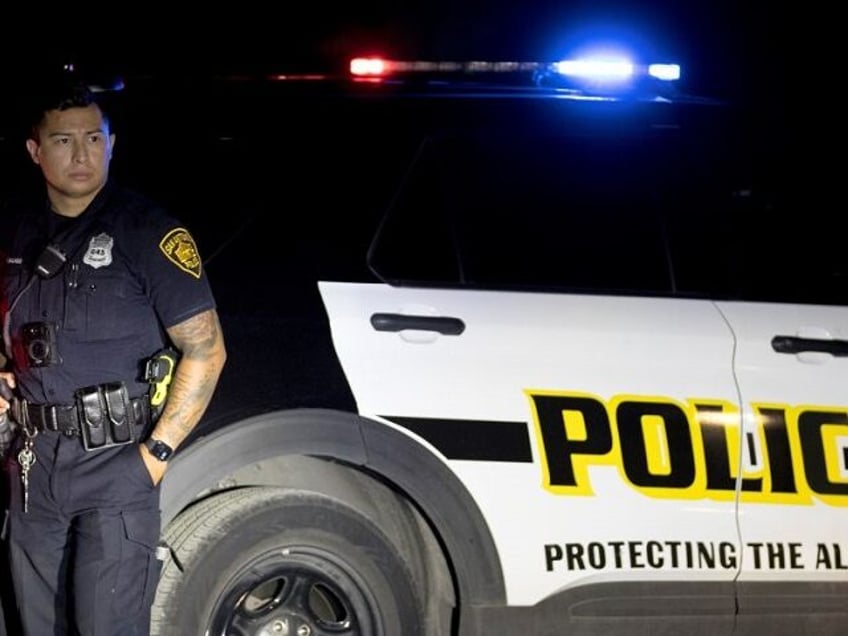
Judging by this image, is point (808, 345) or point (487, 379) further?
point (808, 345)

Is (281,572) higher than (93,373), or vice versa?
(93,373)

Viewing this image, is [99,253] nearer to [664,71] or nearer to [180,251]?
[180,251]

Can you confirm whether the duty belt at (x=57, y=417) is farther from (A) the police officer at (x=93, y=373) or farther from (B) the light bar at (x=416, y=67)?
(B) the light bar at (x=416, y=67)

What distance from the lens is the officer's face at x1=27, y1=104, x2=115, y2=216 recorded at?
314 cm

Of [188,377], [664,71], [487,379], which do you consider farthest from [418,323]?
[664,71]

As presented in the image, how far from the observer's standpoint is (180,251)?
10.2ft

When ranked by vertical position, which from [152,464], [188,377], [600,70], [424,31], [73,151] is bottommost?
[152,464]

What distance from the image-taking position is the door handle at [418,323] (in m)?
3.45

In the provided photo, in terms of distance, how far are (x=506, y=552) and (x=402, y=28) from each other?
6.24 meters

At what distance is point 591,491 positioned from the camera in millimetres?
3508

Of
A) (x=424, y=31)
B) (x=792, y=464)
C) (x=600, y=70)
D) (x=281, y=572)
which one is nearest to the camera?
(x=281, y=572)

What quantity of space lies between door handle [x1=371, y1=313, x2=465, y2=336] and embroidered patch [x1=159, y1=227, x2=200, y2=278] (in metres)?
0.52

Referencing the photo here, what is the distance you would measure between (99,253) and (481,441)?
1.05 m

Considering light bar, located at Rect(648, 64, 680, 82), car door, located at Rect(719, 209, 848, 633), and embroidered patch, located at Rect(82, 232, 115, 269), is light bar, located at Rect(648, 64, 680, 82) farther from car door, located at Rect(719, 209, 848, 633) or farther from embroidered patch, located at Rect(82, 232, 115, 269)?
embroidered patch, located at Rect(82, 232, 115, 269)
